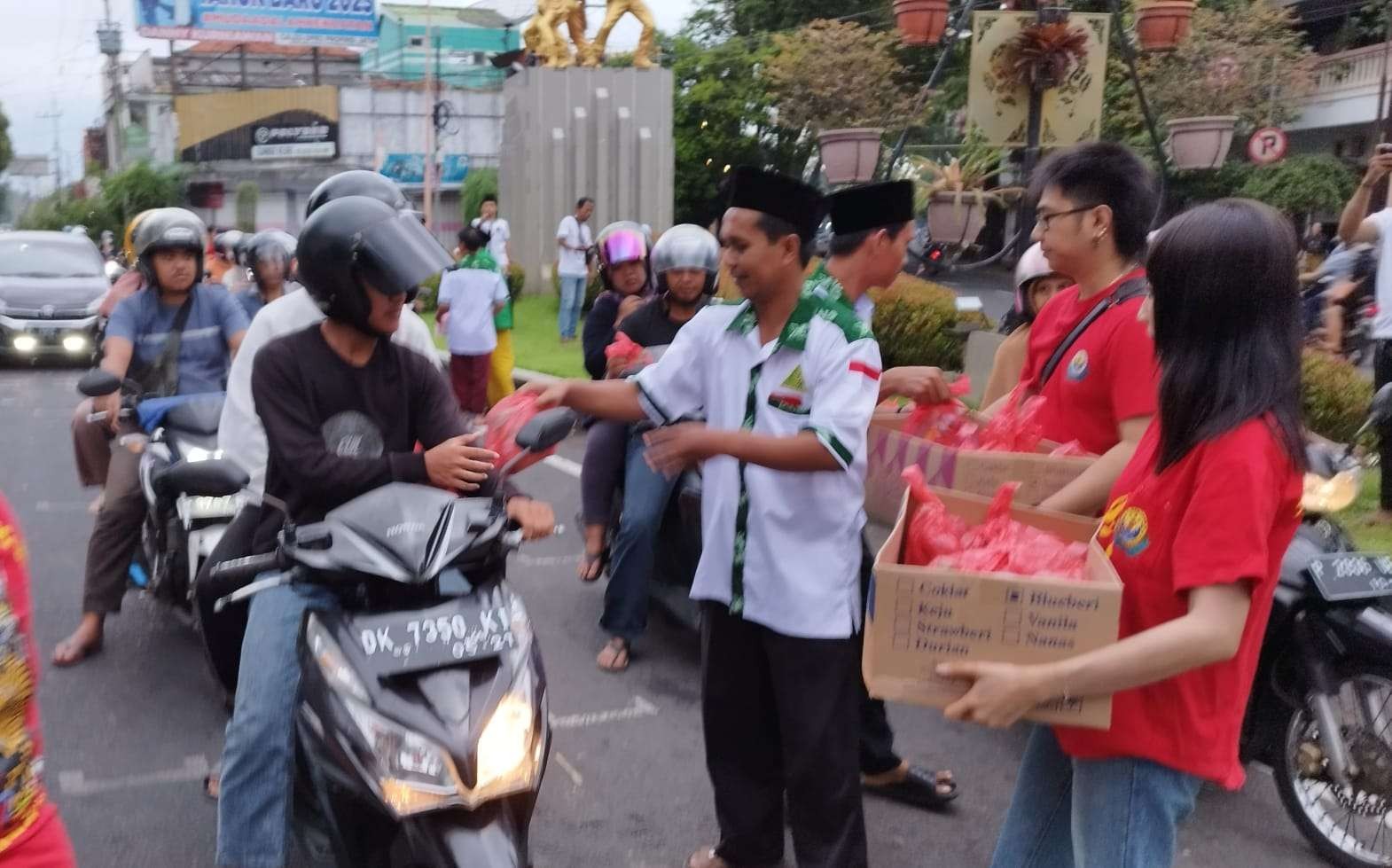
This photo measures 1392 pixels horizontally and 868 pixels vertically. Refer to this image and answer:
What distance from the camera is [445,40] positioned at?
57219mm

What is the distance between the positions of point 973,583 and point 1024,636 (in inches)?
4.4

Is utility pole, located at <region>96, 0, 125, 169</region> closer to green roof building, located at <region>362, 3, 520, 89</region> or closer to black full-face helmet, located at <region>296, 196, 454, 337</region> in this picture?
green roof building, located at <region>362, 3, 520, 89</region>

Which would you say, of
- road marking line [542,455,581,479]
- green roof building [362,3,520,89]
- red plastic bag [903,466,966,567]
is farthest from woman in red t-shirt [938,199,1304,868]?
green roof building [362,3,520,89]

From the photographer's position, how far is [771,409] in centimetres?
309

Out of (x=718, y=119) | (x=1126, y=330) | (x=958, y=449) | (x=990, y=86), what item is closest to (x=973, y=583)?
(x=958, y=449)

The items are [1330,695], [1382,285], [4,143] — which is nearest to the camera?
[1330,695]

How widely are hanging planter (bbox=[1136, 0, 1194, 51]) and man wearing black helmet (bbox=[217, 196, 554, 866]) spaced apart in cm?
670

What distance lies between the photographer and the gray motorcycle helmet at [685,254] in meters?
5.28

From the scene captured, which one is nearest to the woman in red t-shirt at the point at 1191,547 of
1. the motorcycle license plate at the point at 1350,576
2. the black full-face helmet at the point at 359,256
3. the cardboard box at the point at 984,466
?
the cardboard box at the point at 984,466

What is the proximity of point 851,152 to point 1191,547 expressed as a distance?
23.9ft

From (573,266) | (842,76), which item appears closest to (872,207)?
(573,266)

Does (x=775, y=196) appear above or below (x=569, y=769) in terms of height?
above

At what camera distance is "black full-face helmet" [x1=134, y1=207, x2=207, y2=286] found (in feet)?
17.3

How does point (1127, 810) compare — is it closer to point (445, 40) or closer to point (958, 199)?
point (958, 199)
